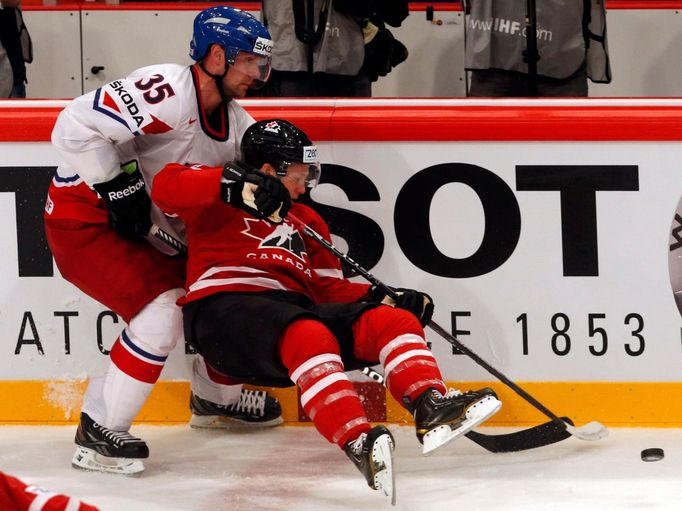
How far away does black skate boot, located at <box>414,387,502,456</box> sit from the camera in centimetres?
275

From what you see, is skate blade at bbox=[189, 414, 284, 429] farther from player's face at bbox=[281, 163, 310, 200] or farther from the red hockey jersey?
player's face at bbox=[281, 163, 310, 200]

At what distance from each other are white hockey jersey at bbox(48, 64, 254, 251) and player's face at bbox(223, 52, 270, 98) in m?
0.08

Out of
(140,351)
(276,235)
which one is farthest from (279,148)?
(140,351)

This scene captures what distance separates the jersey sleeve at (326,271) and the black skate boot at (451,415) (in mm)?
582

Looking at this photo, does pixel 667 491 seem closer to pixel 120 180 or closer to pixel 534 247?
pixel 534 247

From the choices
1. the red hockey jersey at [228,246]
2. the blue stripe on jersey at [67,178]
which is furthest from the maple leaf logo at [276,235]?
the blue stripe on jersey at [67,178]

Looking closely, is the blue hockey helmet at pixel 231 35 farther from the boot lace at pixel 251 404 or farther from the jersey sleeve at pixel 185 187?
the boot lace at pixel 251 404

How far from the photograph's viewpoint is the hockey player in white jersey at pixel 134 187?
312 centimetres

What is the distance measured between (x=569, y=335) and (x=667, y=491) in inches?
28.6

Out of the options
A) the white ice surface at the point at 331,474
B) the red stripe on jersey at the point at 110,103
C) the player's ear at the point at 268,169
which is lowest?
the white ice surface at the point at 331,474

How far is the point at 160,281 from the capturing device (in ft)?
10.7

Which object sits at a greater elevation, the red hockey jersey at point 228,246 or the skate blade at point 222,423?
the red hockey jersey at point 228,246

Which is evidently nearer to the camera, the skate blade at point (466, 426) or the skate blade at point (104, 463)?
the skate blade at point (466, 426)

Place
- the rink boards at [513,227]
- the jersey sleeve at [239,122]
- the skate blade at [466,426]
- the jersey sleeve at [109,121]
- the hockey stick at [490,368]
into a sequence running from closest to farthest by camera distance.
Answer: the skate blade at [466,426] < the jersey sleeve at [109,121] < the hockey stick at [490,368] < the jersey sleeve at [239,122] < the rink boards at [513,227]
